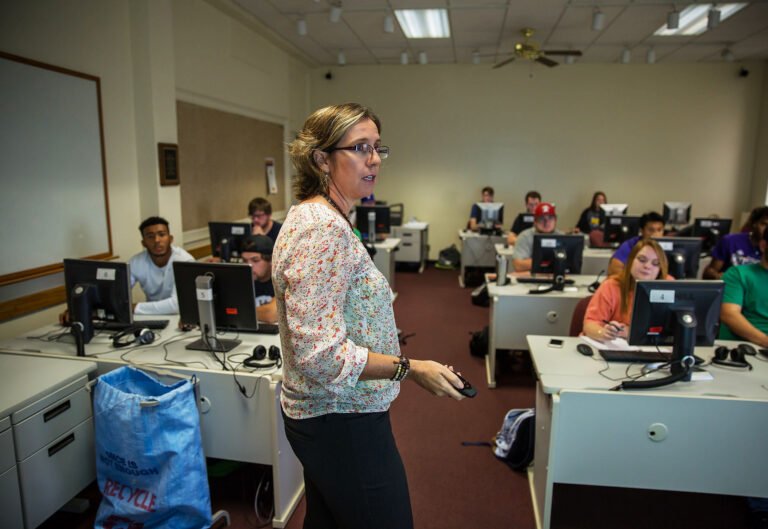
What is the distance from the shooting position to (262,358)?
2.26m

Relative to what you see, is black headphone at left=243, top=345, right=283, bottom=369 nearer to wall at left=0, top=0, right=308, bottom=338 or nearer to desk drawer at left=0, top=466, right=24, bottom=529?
desk drawer at left=0, top=466, right=24, bottom=529

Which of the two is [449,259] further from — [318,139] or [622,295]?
[318,139]

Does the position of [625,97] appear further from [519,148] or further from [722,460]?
[722,460]

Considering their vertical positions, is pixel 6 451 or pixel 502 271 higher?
pixel 502 271

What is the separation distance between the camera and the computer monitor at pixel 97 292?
2.45 metres

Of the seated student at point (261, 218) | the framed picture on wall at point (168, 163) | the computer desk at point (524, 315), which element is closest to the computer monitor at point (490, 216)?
the seated student at point (261, 218)

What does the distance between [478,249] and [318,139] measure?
6.21 meters

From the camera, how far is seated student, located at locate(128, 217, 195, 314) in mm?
3290

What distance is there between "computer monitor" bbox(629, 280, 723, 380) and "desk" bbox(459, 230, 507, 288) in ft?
16.3

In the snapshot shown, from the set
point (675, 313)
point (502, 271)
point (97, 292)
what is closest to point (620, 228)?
point (502, 271)

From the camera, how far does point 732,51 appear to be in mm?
6840

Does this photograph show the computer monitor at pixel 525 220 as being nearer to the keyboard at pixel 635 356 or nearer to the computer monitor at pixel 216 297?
the keyboard at pixel 635 356

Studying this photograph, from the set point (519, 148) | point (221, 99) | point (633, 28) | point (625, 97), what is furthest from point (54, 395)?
point (625, 97)

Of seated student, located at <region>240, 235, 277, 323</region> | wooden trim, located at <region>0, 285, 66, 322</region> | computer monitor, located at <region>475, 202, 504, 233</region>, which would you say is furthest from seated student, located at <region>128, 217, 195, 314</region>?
computer monitor, located at <region>475, 202, 504, 233</region>
